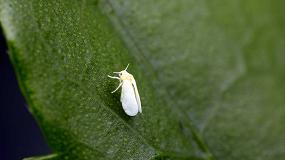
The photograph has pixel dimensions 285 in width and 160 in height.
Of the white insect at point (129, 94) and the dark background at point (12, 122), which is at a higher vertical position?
the dark background at point (12, 122)

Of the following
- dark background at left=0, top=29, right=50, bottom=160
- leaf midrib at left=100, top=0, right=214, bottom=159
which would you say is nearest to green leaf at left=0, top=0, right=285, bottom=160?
leaf midrib at left=100, top=0, right=214, bottom=159

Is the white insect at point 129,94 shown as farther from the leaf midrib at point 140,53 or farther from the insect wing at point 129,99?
the leaf midrib at point 140,53

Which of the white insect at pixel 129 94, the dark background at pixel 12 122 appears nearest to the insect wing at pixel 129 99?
the white insect at pixel 129 94

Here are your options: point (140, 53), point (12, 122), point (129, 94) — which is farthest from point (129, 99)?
point (12, 122)

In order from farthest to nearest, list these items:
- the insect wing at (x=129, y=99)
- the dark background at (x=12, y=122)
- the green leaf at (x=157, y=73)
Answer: the dark background at (x=12, y=122), the insect wing at (x=129, y=99), the green leaf at (x=157, y=73)

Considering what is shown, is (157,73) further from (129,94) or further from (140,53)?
(129,94)

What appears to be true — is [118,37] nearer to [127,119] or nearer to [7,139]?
[127,119]

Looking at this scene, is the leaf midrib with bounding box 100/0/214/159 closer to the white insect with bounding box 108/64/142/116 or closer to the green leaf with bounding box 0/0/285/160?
the green leaf with bounding box 0/0/285/160
